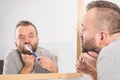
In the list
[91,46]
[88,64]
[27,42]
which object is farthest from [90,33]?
[27,42]

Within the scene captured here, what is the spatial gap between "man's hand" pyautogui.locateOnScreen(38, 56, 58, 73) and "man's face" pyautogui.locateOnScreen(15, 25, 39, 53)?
2.9 inches

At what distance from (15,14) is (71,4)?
1.14 feet

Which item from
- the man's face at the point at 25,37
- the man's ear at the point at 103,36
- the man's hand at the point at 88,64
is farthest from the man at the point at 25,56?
the man's ear at the point at 103,36

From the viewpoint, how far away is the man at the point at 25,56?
1.09 m

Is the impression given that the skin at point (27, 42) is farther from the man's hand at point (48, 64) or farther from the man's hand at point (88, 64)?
the man's hand at point (88, 64)

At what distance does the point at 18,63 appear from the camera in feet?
3.62

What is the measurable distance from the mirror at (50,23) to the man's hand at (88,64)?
0.24ft

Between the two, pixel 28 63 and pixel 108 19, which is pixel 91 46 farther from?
pixel 28 63

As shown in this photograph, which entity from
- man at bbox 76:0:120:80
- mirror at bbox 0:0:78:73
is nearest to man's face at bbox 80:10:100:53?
man at bbox 76:0:120:80

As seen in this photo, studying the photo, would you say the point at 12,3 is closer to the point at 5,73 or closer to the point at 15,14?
the point at 15,14

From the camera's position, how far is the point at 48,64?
3.89 ft

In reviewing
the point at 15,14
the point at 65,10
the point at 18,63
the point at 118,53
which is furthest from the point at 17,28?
the point at 118,53

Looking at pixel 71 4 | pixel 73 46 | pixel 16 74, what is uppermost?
pixel 71 4

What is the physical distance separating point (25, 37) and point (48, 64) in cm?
19
